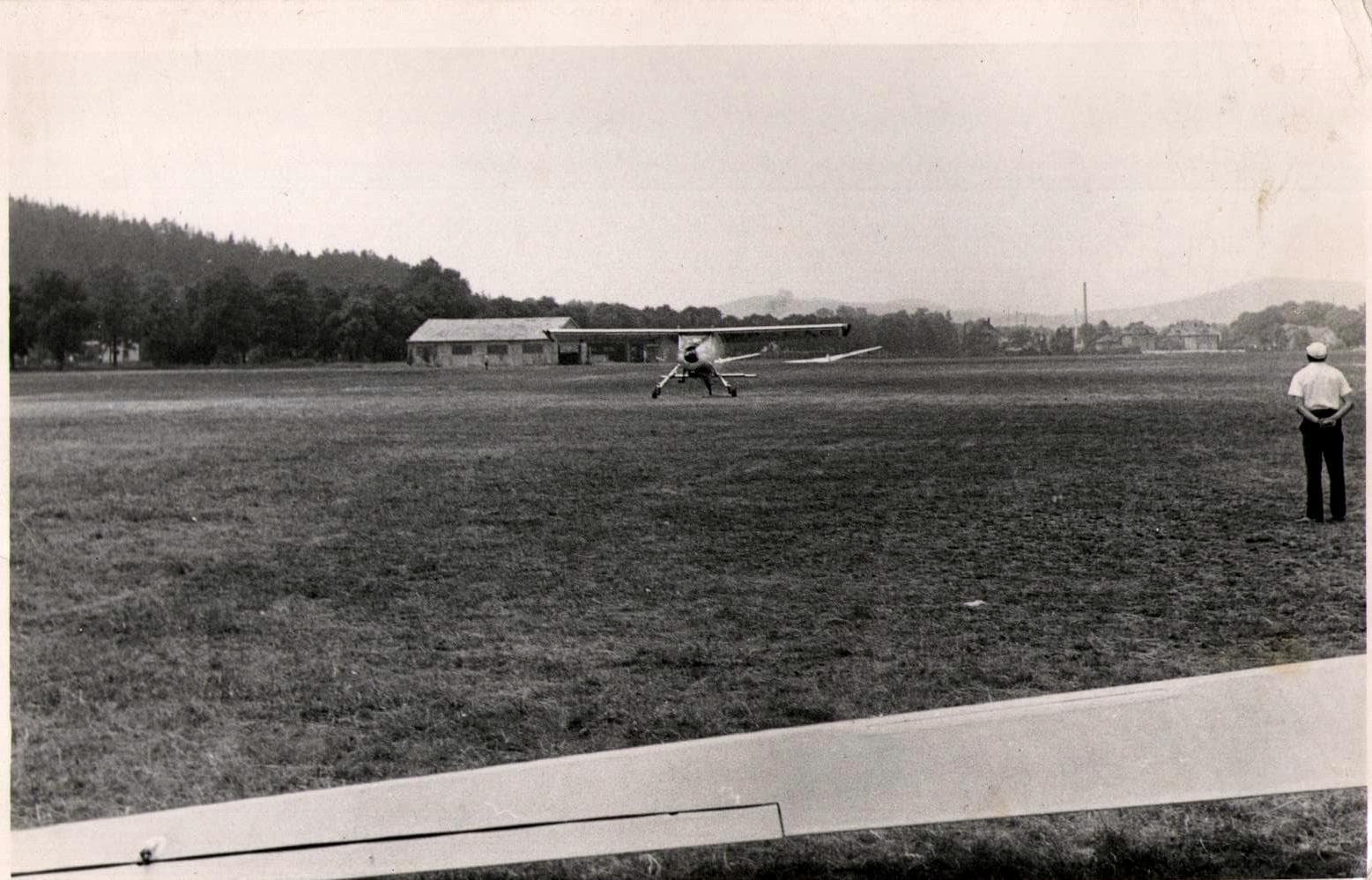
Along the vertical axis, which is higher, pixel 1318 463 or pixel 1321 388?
pixel 1321 388

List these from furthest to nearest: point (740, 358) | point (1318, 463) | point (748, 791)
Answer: point (740, 358) → point (1318, 463) → point (748, 791)

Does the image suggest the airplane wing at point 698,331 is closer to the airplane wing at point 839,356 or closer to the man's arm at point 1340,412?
the airplane wing at point 839,356

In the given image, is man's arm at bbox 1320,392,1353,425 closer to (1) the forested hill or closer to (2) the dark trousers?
(2) the dark trousers

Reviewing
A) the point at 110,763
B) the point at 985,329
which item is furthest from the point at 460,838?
the point at 985,329

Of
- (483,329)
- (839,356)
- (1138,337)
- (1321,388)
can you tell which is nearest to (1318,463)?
(1321,388)

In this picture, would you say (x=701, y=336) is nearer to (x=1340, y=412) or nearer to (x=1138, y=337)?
(x=1138, y=337)

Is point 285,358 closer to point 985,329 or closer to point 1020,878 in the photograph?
point 985,329

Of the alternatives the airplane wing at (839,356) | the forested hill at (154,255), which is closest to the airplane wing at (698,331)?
the airplane wing at (839,356)
